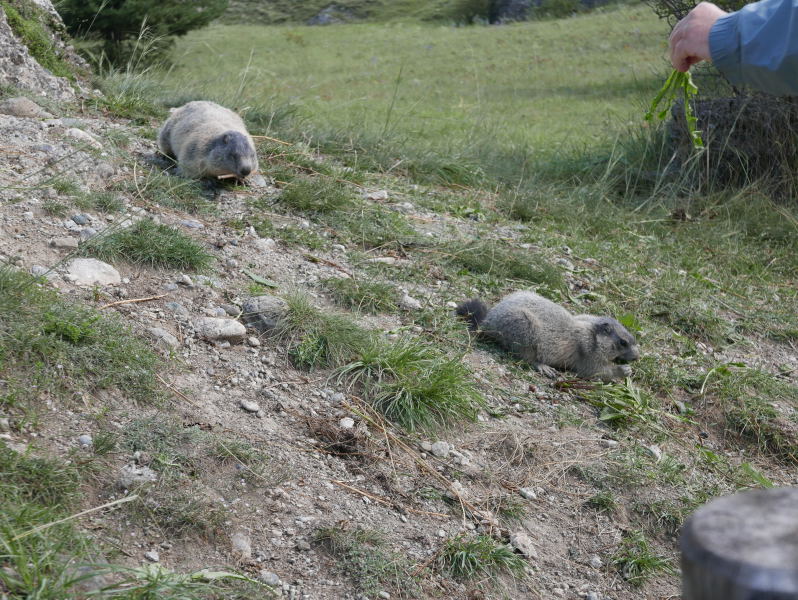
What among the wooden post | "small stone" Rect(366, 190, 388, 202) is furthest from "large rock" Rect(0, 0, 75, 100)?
Answer: the wooden post

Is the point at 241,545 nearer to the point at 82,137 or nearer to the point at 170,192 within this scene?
the point at 170,192

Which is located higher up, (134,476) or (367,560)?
(134,476)

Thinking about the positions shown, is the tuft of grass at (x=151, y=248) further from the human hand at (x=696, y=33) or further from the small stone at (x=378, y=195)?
the human hand at (x=696, y=33)

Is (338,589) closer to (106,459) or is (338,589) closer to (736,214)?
(106,459)

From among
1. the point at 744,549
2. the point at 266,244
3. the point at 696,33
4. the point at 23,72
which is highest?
the point at 696,33

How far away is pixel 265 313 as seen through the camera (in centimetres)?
485

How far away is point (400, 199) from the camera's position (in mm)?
7578

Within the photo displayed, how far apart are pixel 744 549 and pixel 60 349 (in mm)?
3308

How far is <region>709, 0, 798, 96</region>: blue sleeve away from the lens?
11.2 ft

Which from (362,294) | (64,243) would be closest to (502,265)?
(362,294)

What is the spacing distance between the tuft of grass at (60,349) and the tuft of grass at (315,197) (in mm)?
2746

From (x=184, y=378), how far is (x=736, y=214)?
6.76 m

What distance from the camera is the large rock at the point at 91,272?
4.59 meters

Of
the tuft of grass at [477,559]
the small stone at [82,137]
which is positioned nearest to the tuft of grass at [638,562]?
the tuft of grass at [477,559]
